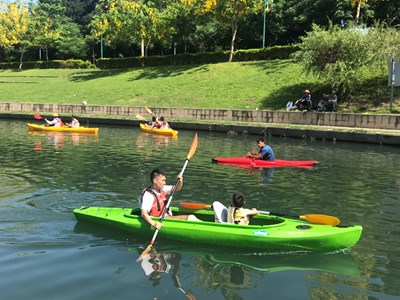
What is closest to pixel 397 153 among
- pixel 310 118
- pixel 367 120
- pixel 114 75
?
pixel 367 120

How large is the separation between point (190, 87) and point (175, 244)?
2819 centimetres

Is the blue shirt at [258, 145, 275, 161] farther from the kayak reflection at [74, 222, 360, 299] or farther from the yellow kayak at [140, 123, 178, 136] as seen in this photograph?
the yellow kayak at [140, 123, 178, 136]

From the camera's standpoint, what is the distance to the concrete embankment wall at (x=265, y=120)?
21.0 m

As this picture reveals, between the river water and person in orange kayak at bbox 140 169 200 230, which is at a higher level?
person in orange kayak at bbox 140 169 200 230

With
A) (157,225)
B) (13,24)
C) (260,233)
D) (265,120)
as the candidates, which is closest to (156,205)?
(157,225)

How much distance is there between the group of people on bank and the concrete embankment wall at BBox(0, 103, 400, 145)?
49.9 inches

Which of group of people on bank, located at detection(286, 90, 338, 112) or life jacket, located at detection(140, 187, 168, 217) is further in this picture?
group of people on bank, located at detection(286, 90, 338, 112)

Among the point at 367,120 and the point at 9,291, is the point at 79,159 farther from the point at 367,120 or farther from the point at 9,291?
the point at 367,120

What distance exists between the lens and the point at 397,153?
17.9 m

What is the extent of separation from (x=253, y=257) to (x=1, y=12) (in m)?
63.2

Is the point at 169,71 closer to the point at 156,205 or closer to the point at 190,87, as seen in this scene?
the point at 190,87

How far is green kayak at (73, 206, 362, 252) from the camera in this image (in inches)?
279

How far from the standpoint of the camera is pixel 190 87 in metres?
35.0

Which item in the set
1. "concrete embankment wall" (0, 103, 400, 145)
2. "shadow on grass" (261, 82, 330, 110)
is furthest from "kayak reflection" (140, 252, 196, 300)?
"shadow on grass" (261, 82, 330, 110)
